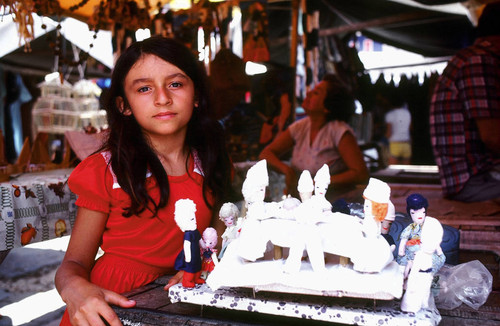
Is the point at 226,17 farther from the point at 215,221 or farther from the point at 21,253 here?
the point at 21,253

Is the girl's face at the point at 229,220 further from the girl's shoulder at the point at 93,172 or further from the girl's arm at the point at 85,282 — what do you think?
the girl's shoulder at the point at 93,172

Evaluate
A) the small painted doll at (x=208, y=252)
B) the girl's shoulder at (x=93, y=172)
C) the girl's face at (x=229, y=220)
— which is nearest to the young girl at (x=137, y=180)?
the girl's shoulder at (x=93, y=172)

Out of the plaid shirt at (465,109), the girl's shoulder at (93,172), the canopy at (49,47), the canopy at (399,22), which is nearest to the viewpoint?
the girl's shoulder at (93,172)

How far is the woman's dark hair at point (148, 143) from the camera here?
53.4 inches

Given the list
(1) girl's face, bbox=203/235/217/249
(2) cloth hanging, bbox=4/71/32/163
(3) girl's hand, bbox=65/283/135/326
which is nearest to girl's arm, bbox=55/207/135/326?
(3) girl's hand, bbox=65/283/135/326

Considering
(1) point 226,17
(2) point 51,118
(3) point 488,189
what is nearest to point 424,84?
(1) point 226,17

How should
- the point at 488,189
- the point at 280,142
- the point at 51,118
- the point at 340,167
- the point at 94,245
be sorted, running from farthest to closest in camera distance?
the point at 51,118 < the point at 280,142 < the point at 340,167 < the point at 488,189 < the point at 94,245

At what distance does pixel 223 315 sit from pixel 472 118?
235 cm

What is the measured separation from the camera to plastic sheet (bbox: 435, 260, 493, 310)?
101 cm

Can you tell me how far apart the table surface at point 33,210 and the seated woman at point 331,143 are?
5.28 feet

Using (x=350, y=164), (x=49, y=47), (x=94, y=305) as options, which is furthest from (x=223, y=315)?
(x=49, y=47)

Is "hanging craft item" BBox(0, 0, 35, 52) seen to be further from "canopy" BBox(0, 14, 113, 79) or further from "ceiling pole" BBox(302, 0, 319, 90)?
"ceiling pole" BBox(302, 0, 319, 90)

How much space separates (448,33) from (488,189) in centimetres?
447

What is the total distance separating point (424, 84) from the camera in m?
7.49
